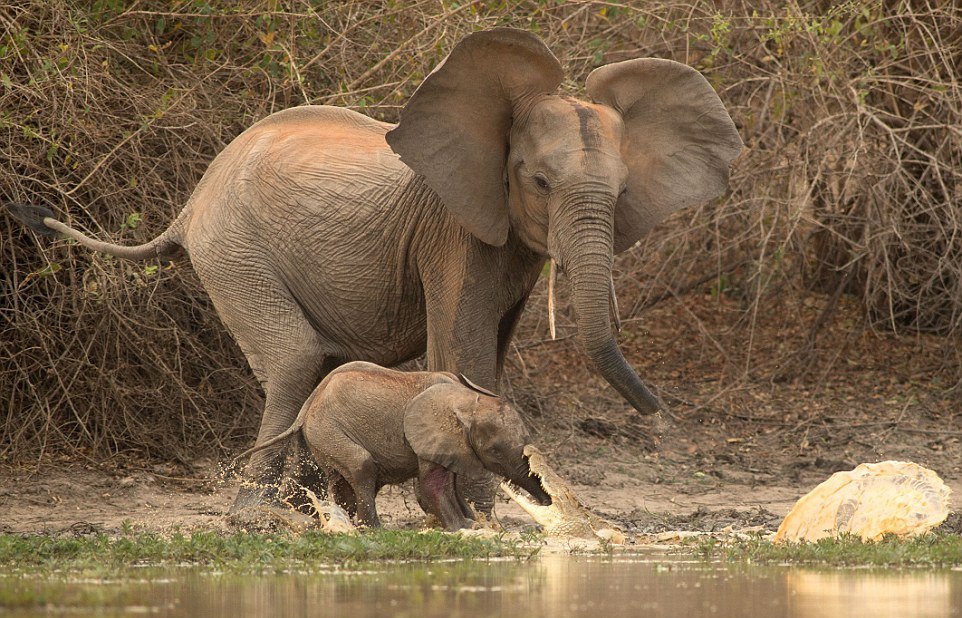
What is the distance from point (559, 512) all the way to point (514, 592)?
1.86m

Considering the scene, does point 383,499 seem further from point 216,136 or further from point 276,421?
point 216,136

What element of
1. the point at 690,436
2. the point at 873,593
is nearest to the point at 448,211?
the point at 873,593

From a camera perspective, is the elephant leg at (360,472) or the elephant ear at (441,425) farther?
the elephant leg at (360,472)

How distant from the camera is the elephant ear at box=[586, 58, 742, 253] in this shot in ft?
25.9

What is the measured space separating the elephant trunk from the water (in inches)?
42.4

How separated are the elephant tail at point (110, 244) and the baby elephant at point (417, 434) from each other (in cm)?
162

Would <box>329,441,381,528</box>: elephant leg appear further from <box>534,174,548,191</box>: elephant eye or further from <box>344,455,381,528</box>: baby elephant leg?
<box>534,174,548,191</box>: elephant eye

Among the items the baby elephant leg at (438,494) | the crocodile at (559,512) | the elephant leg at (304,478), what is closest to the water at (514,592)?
the crocodile at (559,512)

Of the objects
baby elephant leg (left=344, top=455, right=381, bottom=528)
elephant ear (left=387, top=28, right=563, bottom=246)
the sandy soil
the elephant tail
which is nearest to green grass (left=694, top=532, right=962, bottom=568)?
the sandy soil

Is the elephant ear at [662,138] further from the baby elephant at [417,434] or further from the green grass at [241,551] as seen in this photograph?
the green grass at [241,551]

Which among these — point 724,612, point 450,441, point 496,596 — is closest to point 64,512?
point 450,441

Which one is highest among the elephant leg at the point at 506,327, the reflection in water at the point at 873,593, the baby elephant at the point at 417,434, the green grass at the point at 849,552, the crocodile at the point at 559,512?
the elephant leg at the point at 506,327

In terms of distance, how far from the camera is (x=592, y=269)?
286 inches

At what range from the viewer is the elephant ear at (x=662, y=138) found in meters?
7.90
